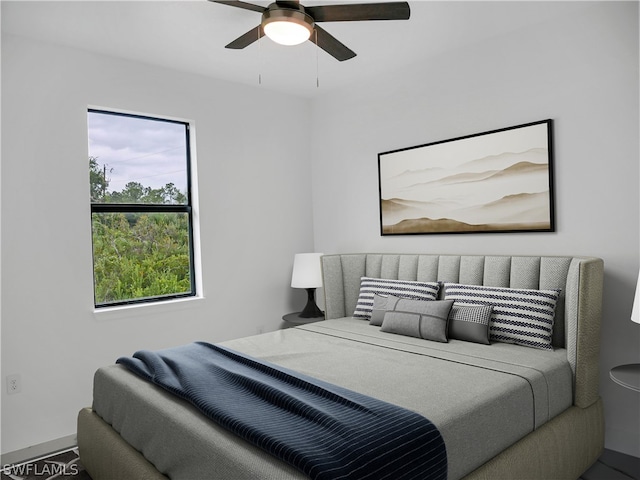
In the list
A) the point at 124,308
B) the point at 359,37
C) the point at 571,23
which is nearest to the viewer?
the point at 571,23

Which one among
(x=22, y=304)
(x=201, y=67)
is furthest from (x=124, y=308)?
(x=201, y=67)

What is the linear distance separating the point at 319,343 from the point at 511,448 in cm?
122

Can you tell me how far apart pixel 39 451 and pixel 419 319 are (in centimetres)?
249

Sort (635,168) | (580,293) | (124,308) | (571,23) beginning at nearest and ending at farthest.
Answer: (580,293) < (635,168) < (571,23) < (124,308)

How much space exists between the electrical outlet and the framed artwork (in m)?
2.78

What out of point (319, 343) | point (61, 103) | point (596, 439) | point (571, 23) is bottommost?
point (596, 439)

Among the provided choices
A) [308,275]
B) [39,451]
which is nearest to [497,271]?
[308,275]

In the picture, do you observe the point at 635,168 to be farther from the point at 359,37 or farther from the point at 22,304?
the point at 22,304

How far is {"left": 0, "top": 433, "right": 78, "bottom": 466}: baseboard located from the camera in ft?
9.11

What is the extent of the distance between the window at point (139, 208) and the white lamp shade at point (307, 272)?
34.4 inches

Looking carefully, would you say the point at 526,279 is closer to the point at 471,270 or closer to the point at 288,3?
the point at 471,270

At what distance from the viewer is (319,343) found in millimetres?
2816

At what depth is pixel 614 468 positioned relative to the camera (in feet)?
8.26

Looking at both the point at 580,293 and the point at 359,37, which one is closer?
the point at 580,293
